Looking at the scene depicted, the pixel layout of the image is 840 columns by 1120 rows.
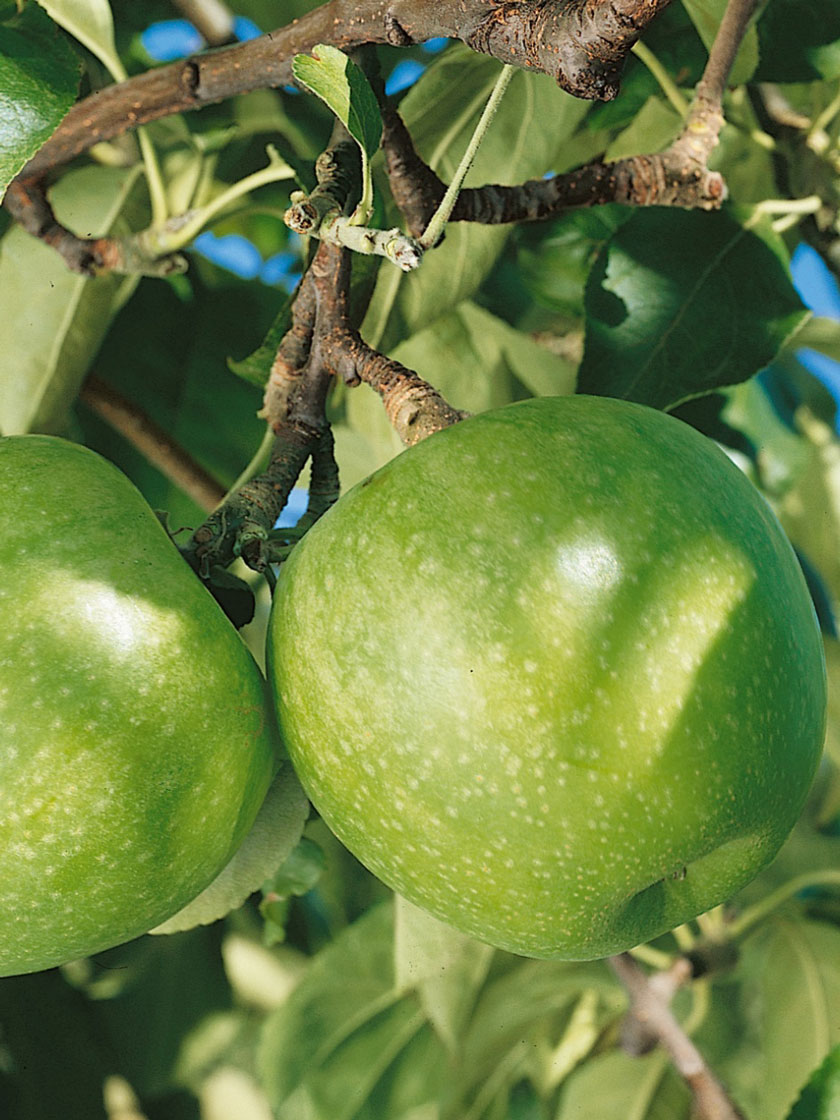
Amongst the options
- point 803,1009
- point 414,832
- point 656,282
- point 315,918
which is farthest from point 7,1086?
point 656,282

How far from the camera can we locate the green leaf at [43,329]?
89cm

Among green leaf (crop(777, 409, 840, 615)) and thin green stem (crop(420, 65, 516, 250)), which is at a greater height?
thin green stem (crop(420, 65, 516, 250))

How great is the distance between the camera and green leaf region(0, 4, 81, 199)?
0.58 m

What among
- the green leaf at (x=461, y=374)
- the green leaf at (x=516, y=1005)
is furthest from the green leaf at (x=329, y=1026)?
the green leaf at (x=461, y=374)

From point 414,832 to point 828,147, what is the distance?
2.46ft

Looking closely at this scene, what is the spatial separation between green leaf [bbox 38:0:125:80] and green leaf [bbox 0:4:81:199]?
9.6 inches

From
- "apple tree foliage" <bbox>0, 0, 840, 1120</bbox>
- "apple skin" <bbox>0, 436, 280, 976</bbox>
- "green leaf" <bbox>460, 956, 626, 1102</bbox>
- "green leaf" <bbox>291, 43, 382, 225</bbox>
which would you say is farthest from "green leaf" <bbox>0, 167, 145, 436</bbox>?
"green leaf" <bbox>460, 956, 626, 1102</bbox>

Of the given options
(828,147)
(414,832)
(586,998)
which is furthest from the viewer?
(586,998)

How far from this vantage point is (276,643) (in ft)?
1.69

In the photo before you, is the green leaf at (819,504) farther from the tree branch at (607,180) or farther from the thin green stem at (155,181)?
the thin green stem at (155,181)

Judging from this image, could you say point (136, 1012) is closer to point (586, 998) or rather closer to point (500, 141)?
point (586, 998)

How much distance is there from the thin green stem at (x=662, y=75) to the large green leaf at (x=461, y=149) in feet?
0.25

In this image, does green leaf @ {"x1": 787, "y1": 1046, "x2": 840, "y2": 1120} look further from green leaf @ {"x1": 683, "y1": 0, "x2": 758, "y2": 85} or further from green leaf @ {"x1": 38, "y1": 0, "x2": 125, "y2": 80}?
green leaf @ {"x1": 38, "y1": 0, "x2": 125, "y2": 80}

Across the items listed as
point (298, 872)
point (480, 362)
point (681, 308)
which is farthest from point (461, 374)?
point (298, 872)
